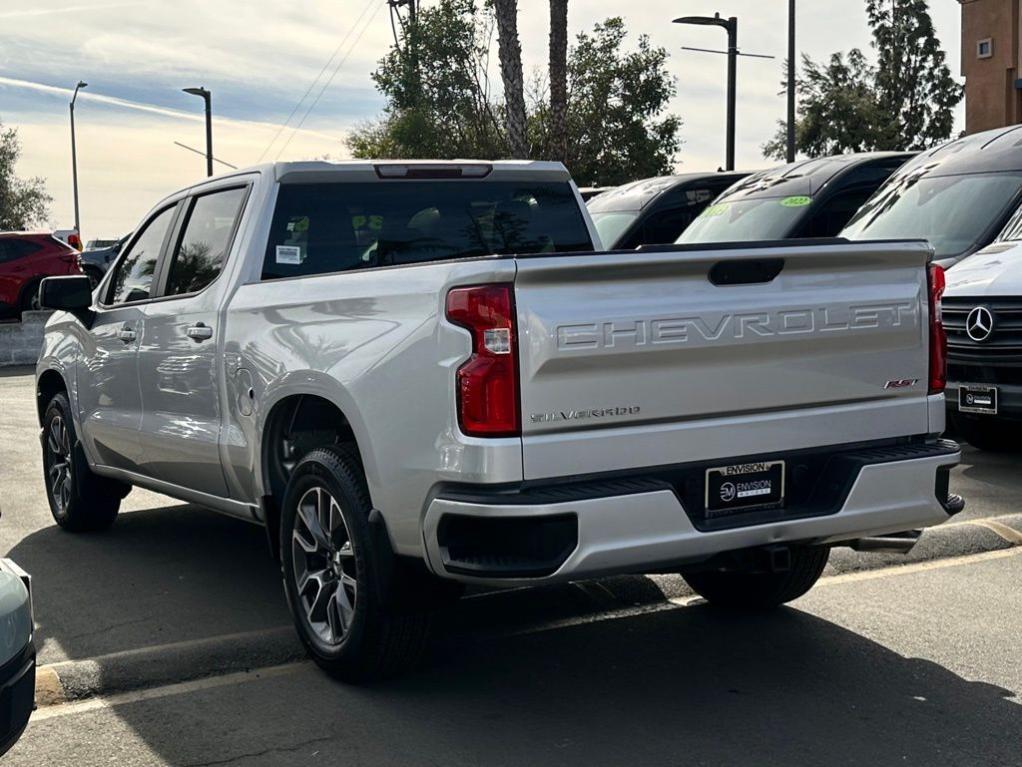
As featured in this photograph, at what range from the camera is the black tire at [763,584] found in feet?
18.3

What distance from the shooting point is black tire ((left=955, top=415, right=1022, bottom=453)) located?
962cm

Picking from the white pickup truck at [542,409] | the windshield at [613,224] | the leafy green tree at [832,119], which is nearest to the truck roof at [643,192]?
the windshield at [613,224]

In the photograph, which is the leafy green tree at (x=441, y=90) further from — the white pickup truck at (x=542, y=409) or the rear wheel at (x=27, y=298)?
the white pickup truck at (x=542, y=409)

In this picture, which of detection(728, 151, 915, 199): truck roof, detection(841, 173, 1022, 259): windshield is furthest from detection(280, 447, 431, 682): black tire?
detection(728, 151, 915, 199): truck roof

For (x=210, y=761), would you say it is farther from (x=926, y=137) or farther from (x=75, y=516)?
(x=926, y=137)

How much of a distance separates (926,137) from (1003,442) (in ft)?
169

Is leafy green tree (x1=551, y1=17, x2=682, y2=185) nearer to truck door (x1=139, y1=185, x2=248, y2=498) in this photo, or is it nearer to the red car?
the red car

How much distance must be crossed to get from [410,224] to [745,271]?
6.60 ft

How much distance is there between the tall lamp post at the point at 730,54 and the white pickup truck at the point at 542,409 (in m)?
19.2

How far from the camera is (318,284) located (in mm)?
5066

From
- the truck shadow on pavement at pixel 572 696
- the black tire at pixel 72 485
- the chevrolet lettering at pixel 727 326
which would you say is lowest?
the truck shadow on pavement at pixel 572 696

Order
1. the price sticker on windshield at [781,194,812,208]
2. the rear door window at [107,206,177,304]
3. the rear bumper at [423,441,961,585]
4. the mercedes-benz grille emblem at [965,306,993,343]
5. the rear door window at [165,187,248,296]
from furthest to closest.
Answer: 1. the price sticker on windshield at [781,194,812,208]
2. the mercedes-benz grille emblem at [965,306,993,343]
3. the rear door window at [107,206,177,304]
4. the rear door window at [165,187,248,296]
5. the rear bumper at [423,441,961,585]

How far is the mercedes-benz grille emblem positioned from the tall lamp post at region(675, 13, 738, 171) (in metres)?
15.6

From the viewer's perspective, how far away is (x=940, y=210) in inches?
425
